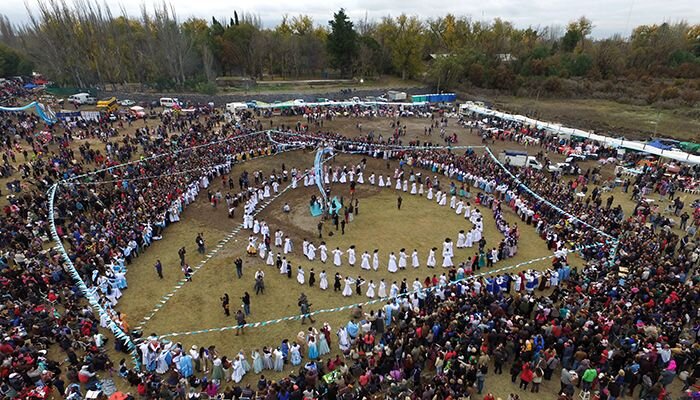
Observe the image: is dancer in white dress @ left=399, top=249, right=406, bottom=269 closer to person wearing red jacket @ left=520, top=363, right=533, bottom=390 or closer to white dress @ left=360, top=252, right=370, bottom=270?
white dress @ left=360, top=252, right=370, bottom=270

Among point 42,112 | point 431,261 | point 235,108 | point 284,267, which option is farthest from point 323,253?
point 42,112

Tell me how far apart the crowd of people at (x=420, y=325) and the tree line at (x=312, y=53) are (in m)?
40.3

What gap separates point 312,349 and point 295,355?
1.67 feet

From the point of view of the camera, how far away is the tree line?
5347cm

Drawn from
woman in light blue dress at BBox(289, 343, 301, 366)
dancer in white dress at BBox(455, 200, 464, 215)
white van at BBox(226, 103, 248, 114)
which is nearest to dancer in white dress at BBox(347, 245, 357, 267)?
woman in light blue dress at BBox(289, 343, 301, 366)

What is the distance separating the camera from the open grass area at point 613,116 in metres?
39.8

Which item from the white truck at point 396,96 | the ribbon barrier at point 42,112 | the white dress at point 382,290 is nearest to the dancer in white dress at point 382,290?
the white dress at point 382,290

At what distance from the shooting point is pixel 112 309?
46.6 ft

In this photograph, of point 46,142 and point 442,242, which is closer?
point 442,242

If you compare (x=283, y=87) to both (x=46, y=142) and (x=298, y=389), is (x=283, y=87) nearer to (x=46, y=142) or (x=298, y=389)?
(x=46, y=142)

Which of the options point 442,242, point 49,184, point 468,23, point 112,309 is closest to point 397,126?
point 442,242

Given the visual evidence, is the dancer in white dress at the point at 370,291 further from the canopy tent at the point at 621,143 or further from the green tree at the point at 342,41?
the green tree at the point at 342,41

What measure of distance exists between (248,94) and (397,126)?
22736 mm

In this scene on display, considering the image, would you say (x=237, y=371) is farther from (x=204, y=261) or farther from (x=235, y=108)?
(x=235, y=108)
